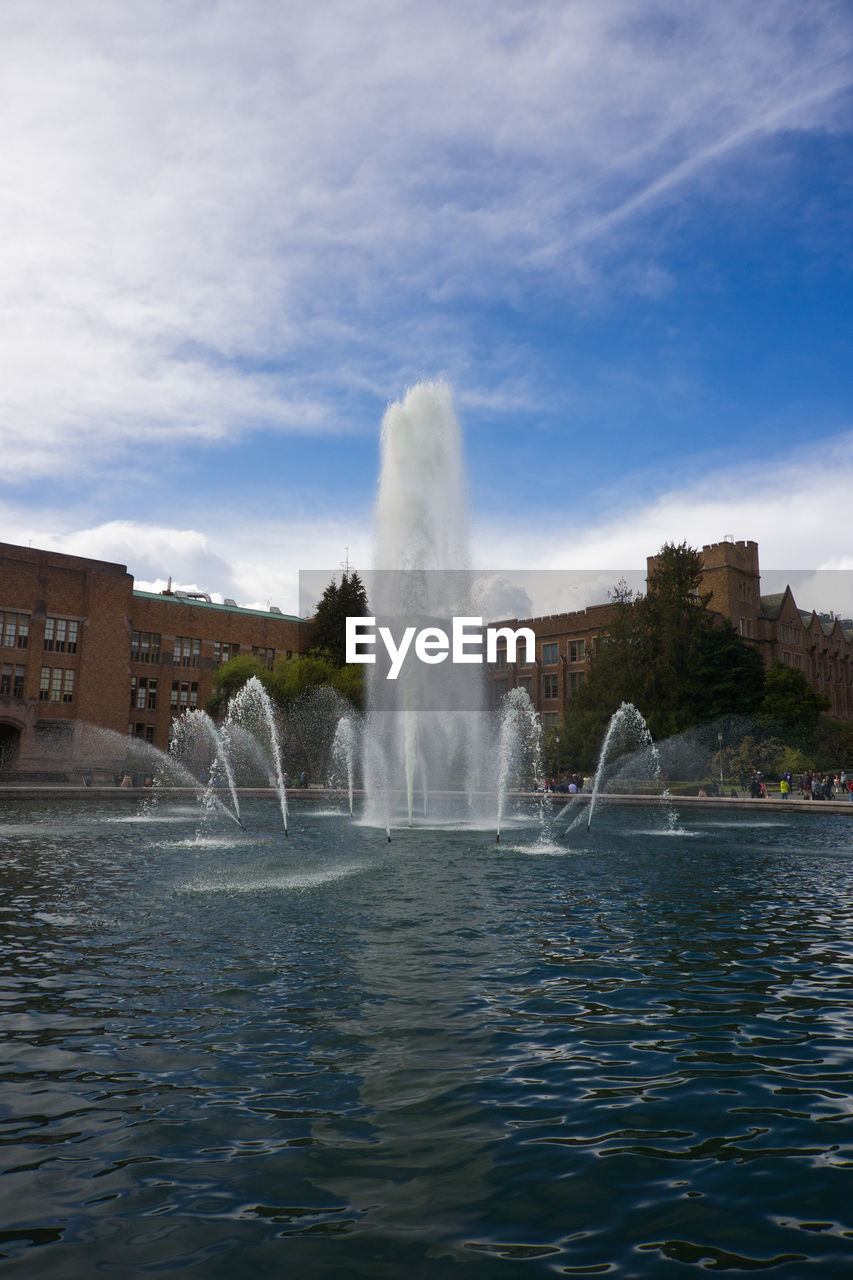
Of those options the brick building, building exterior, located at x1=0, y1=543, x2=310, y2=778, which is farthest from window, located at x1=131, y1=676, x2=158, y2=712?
the brick building

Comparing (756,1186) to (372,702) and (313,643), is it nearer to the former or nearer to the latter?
(372,702)

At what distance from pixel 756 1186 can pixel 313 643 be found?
70.3 m

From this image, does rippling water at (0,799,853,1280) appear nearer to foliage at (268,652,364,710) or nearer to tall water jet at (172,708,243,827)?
foliage at (268,652,364,710)

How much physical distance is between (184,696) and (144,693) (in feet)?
10.3

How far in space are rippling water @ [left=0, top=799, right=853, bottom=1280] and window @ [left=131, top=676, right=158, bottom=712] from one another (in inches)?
2133

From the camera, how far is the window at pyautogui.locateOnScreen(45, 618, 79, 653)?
2239 inches

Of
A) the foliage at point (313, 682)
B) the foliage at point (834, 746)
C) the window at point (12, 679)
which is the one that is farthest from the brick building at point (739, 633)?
the window at point (12, 679)

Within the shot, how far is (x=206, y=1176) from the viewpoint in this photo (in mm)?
4797

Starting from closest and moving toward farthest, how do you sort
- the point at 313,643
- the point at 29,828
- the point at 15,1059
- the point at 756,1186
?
1. the point at 756,1186
2. the point at 15,1059
3. the point at 29,828
4. the point at 313,643

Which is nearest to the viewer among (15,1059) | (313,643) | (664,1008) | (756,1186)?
(756,1186)

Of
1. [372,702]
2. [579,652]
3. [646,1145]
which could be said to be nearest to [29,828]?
[372,702]

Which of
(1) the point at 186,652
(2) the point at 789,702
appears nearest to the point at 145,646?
(1) the point at 186,652

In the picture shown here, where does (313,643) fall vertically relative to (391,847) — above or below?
above

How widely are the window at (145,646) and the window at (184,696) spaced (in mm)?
2490
